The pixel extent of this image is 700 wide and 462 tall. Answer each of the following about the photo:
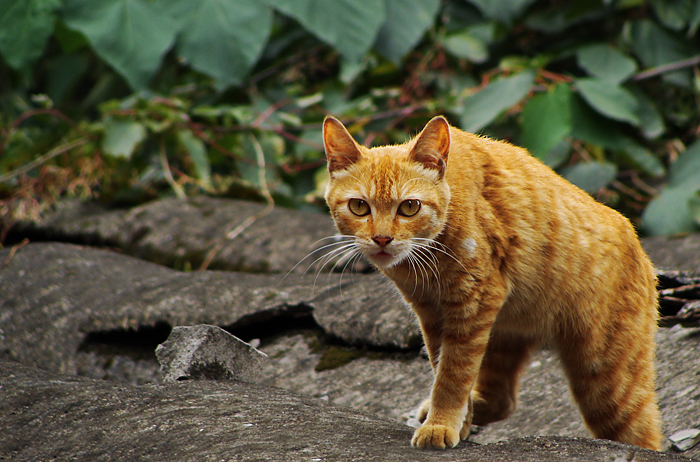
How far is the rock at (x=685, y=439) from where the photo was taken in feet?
6.95

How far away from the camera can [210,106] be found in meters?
5.05

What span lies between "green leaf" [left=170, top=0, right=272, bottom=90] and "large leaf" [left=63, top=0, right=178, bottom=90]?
142 mm

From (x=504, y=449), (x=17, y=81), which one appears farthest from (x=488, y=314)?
(x=17, y=81)

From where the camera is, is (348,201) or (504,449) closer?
(504,449)

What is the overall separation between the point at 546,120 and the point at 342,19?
1516 millimetres

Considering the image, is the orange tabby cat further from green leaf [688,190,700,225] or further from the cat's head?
green leaf [688,190,700,225]

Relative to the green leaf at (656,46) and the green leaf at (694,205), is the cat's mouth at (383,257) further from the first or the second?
the green leaf at (656,46)

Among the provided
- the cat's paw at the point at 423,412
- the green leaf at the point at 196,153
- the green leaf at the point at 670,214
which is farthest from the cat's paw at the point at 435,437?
the green leaf at the point at 196,153

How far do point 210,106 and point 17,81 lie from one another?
1863 millimetres

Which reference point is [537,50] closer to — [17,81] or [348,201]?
[348,201]

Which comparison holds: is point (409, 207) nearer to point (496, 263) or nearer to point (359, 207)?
point (359, 207)

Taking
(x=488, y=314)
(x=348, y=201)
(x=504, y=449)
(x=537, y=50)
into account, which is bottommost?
(x=504, y=449)

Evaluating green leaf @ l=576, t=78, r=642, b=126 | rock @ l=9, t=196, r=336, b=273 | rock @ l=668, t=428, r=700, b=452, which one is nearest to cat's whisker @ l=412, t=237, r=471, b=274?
rock @ l=668, t=428, r=700, b=452

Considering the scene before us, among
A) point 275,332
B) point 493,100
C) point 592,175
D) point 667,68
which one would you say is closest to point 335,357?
point 275,332
